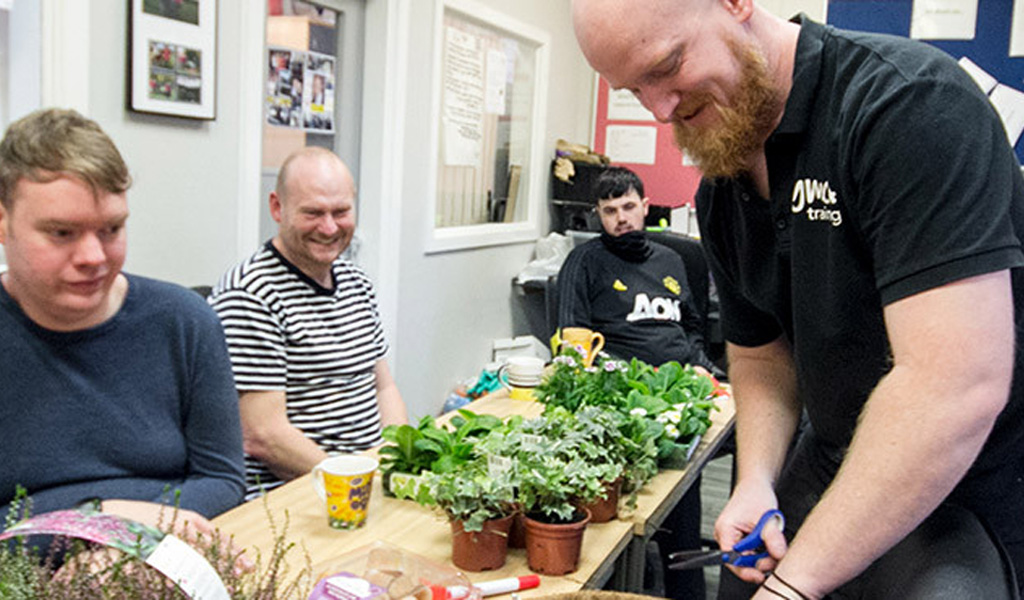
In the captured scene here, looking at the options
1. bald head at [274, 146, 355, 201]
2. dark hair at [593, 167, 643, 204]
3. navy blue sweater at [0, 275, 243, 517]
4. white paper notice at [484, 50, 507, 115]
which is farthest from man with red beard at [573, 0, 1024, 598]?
white paper notice at [484, 50, 507, 115]

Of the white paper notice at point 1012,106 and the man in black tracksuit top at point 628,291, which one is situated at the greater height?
the white paper notice at point 1012,106

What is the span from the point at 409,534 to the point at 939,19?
4102mm

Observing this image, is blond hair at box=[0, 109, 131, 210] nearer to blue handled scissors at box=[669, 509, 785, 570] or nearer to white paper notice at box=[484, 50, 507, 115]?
blue handled scissors at box=[669, 509, 785, 570]

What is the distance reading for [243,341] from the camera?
2090 millimetres

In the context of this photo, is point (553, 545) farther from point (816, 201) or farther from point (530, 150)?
point (530, 150)

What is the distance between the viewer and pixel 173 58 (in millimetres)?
2609

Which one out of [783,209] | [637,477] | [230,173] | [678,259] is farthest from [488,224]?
[783,209]

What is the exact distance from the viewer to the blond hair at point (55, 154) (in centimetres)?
137

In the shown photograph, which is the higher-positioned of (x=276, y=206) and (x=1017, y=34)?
(x=1017, y=34)

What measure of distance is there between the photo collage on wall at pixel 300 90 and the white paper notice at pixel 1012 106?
10.2 ft

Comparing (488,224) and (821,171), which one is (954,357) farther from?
(488,224)

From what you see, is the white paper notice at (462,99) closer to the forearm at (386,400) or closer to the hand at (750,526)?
the forearm at (386,400)

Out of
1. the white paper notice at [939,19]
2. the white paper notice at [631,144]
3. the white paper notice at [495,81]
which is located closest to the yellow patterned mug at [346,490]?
the white paper notice at [495,81]

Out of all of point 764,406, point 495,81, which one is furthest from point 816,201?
point 495,81
